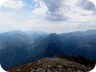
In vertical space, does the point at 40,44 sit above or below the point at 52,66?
above

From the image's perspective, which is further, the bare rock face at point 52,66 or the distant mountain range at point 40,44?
the distant mountain range at point 40,44

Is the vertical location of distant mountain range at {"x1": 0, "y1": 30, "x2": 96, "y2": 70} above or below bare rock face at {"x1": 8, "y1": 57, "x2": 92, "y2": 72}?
above

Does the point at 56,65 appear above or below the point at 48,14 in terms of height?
below

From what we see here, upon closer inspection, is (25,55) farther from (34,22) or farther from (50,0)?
(50,0)

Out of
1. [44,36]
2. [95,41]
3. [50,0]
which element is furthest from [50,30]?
[95,41]

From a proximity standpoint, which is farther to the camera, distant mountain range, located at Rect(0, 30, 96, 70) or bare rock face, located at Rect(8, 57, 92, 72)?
distant mountain range, located at Rect(0, 30, 96, 70)
